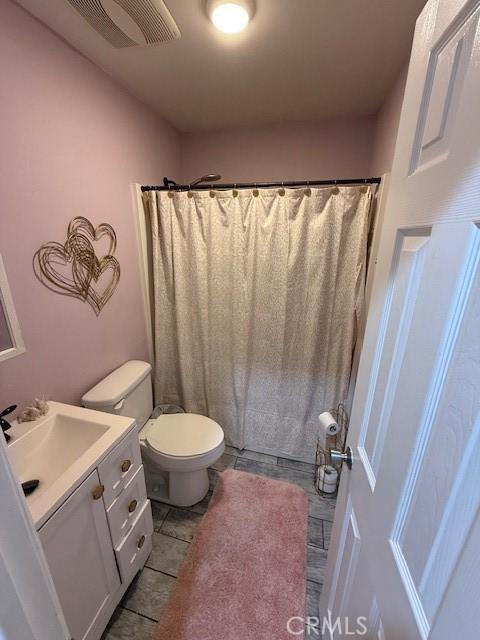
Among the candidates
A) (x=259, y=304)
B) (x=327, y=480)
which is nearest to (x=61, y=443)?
(x=259, y=304)

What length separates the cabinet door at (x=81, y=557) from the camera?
0.81 meters

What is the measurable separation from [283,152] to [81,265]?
1617 millimetres

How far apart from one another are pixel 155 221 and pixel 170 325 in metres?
0.71

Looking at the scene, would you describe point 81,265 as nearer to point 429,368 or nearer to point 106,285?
point 106,285

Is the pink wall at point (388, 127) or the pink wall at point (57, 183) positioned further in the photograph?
the pink wall at point (388, 127)

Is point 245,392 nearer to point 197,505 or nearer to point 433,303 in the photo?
point 197,505

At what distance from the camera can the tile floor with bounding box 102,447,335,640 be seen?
114 cm

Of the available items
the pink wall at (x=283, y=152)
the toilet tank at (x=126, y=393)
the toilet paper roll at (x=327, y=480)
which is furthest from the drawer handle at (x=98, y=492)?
the pink wall at (x=283, y=152)

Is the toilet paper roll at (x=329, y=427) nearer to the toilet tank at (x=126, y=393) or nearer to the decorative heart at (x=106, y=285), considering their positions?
the toilet tank at (x=126, y=393)

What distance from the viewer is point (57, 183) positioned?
121 centimetres

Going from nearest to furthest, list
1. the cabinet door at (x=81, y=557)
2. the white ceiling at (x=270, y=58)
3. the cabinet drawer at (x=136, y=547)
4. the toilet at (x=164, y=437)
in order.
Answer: the cabinet door at (x=81, y=557), the white ceiling at (x=270, y=58), the cabinet drawer at (x=136, y=547), the toilet at (x=164, y=437)

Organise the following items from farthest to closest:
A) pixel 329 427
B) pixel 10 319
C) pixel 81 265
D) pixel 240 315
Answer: pixel 240 315 < pixel 329 427 < pixel 81 265 < pixel 10 319

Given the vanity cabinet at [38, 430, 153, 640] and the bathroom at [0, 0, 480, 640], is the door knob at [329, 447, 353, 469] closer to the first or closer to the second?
the bathroom at [0, 0, 480, 640]

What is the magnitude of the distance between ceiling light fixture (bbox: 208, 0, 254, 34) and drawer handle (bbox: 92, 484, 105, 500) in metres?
1.77
